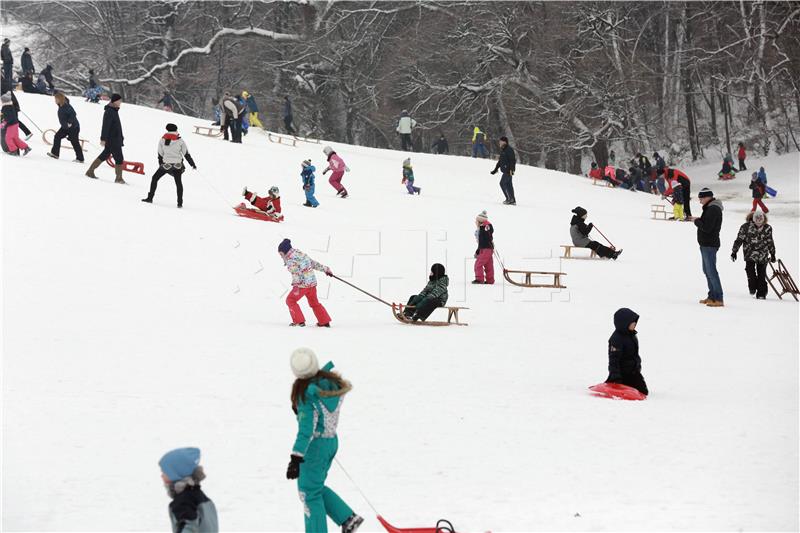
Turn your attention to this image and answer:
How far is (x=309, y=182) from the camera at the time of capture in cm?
2339

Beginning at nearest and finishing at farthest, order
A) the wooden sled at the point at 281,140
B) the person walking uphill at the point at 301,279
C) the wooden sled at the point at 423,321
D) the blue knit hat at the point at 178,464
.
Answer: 1. the blue knit hat at the point at 178,464
2. the person walking uphill at the point at 301,279
3. the wooden sled at the point at 423,321
4. the wooden sled at the point at 281,140

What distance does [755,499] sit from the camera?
732 cm

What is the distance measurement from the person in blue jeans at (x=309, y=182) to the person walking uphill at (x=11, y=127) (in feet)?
19.8

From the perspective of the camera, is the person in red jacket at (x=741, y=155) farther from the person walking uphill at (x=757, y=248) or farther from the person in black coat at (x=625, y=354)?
the person in black coat at (x=625, y=354)

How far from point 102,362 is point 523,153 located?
137 feet

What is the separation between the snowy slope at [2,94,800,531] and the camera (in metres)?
7.17

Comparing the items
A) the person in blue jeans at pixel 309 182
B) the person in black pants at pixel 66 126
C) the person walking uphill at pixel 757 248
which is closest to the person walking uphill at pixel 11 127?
the person in black pants at pixel 66 126

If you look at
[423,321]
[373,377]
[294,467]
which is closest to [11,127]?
[423,321]

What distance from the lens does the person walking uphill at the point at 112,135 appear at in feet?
64.5

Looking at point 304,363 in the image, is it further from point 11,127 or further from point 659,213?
point 659,213

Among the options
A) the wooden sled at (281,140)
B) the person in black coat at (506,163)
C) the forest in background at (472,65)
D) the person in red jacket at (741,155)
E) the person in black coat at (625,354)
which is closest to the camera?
the person in black coat at (625,354)

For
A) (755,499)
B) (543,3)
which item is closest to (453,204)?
(755,499)

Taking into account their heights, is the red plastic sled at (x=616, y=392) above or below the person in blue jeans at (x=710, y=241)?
below

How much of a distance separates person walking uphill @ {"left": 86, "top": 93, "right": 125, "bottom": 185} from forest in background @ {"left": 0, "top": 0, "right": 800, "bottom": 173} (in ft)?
87.9
